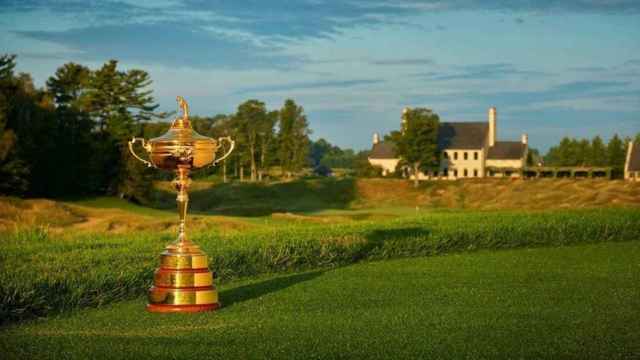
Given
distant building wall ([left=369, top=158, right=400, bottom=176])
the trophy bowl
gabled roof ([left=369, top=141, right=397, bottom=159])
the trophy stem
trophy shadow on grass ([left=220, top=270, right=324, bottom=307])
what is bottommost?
trophy shadow on grass ([left=220, top=270, right=324, bottom=307])

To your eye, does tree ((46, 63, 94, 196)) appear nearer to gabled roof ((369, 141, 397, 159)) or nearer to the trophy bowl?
the trophy bowl

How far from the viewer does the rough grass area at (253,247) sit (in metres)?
14.8

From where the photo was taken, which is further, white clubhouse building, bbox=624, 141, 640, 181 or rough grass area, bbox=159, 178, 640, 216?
white clubhouse building, bbox=624, 141, 640, 181

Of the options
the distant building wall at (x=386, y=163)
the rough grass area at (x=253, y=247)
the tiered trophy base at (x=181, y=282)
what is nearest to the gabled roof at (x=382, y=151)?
the distant building wall at (x=386, y=163)

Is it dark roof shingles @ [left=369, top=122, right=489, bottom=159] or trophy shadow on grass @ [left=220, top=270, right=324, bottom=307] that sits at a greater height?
dark roof shingles @ [left=369, top=122, right=489, bottom=159]

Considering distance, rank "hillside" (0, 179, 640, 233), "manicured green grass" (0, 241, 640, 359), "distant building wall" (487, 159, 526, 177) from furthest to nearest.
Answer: "distant building wall" (487, 159, 526, 177), "hillside" (0, 179, 640, 233), "manicured green grass" (0, 241, 640, 359)

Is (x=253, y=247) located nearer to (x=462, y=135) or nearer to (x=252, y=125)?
(x=252, y=125)

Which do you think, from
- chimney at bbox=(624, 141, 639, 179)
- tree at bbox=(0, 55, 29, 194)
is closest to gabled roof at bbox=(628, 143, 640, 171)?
chimney at bbox=(624, 141, 639, 179)

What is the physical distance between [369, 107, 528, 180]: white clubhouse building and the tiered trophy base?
104575mm

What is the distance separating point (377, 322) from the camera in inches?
530

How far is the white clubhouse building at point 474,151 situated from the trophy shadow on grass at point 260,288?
326 ft

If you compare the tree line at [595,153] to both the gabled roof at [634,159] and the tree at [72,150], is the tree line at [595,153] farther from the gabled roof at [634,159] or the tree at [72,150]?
the tree at [72,150]

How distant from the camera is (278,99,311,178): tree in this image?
110562 millimetres

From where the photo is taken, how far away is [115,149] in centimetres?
6925
